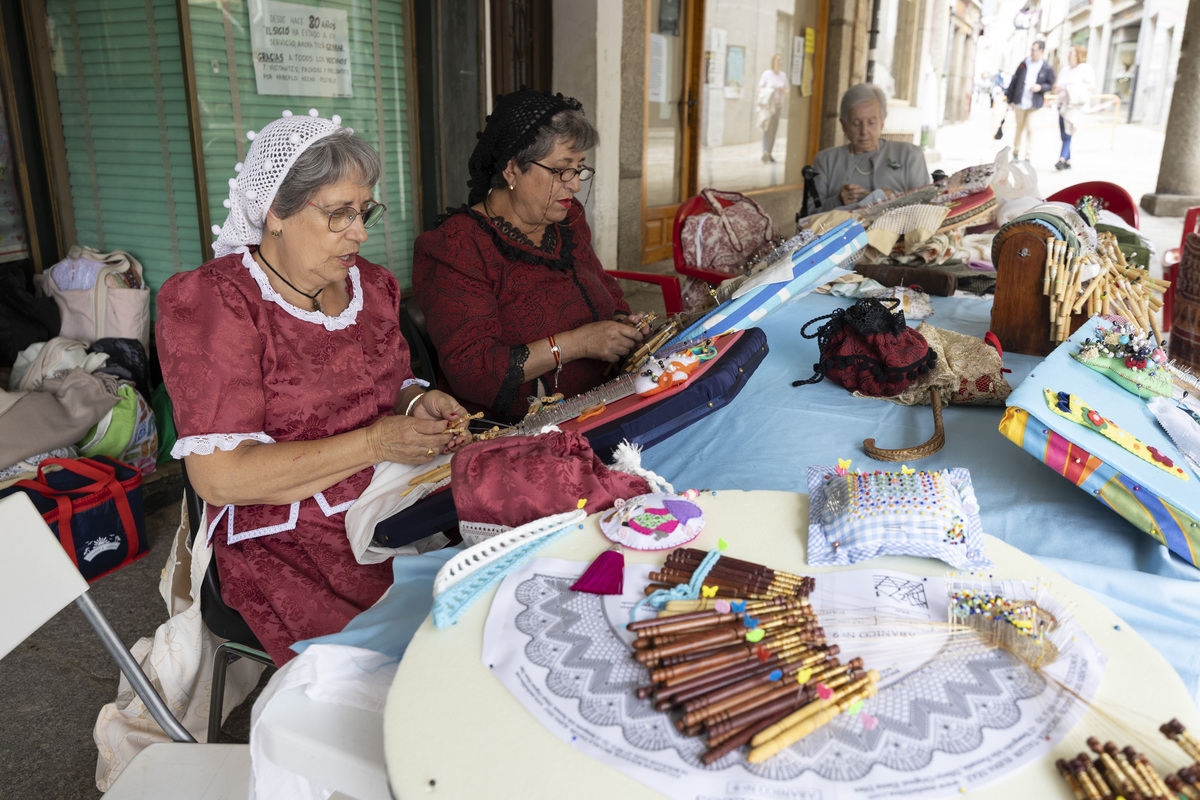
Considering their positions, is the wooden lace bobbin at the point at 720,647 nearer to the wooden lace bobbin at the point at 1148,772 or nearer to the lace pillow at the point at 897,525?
the lace pillow at the point at 897,525

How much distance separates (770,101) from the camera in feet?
29.1

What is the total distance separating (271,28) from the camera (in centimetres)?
379

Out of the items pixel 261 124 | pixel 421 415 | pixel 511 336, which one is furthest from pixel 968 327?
pixel 261 124

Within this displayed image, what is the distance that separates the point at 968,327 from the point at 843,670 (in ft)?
7.48

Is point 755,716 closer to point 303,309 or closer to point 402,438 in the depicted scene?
point 402,438

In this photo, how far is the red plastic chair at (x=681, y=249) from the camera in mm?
4020

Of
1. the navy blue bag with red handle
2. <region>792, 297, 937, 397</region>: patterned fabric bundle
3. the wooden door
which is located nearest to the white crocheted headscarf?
<region>792, 297, 937, 397</region>: patterned fabric bundle

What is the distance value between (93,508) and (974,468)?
112 inches

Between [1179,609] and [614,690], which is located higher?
[614,690]

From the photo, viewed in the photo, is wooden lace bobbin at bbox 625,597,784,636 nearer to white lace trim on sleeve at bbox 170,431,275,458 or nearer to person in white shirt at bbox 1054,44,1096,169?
white lace trim on sleeve at bbox 170,431,275,458

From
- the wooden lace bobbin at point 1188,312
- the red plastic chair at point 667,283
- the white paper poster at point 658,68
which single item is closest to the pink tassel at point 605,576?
the wooden lace bobbin at point 1188,312

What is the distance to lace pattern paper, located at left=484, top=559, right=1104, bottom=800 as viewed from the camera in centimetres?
82

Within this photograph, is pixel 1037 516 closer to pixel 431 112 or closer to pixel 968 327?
pixel 968 327

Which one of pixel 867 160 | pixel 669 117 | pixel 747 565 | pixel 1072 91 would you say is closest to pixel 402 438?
pixel 747 565
